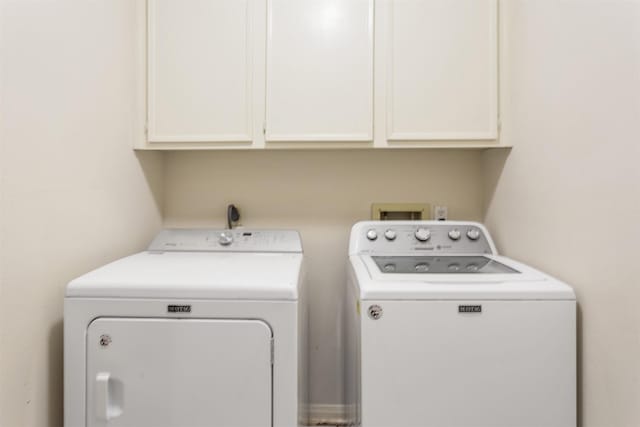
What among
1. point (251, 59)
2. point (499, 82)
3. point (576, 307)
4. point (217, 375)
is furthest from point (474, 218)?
point (217, 375)

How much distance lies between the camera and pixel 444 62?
1533 millimetres

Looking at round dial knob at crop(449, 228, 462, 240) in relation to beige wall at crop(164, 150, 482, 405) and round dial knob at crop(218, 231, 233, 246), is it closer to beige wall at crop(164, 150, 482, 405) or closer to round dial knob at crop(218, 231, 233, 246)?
beige wall at crop(164, 150, 482, 405)

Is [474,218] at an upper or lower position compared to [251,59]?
lower

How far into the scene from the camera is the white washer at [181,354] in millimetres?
1032

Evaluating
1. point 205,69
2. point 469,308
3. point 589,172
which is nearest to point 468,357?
point 469,308

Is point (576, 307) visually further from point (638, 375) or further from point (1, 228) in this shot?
point (1, 228)

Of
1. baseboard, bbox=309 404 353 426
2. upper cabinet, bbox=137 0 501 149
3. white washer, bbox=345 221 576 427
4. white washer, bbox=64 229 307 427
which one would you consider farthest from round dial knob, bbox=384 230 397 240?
baseboard, bbox=309 404 353 426

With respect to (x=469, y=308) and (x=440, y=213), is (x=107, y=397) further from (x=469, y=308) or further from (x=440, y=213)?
(x=440, y=213)

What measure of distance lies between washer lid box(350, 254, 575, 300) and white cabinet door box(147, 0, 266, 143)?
0.85m

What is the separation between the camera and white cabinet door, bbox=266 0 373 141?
60.4 inches

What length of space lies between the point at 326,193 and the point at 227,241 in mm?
560

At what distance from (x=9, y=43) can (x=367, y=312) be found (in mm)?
1193

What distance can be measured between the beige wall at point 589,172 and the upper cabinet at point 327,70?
0.20 meters

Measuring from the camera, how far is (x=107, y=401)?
3.42ft
